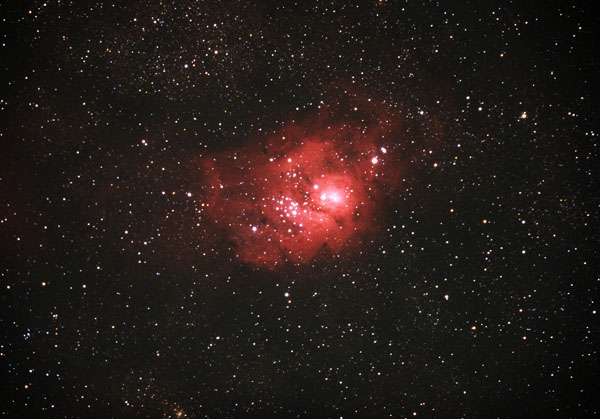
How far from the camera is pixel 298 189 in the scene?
0.49 metres

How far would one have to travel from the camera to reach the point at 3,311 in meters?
0.52

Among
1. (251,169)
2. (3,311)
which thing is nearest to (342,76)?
(251,169)

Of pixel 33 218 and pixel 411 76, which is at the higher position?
pixel 411 76

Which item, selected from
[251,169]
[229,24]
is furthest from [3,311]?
[229,24]

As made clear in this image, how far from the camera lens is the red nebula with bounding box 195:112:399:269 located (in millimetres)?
480

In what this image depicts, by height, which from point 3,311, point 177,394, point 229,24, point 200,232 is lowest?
point 177,394

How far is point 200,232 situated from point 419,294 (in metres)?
0.42

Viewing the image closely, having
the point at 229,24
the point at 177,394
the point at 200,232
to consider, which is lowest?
the point at 177,394

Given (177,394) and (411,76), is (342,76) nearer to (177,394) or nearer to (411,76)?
(411,76)

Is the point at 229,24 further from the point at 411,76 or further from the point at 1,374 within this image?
the point at 1,374

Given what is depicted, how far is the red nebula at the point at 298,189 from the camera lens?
480 millimetres

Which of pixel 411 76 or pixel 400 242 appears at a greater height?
pixel 411 76

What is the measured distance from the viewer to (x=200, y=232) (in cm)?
50

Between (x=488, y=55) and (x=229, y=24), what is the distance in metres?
0.46
